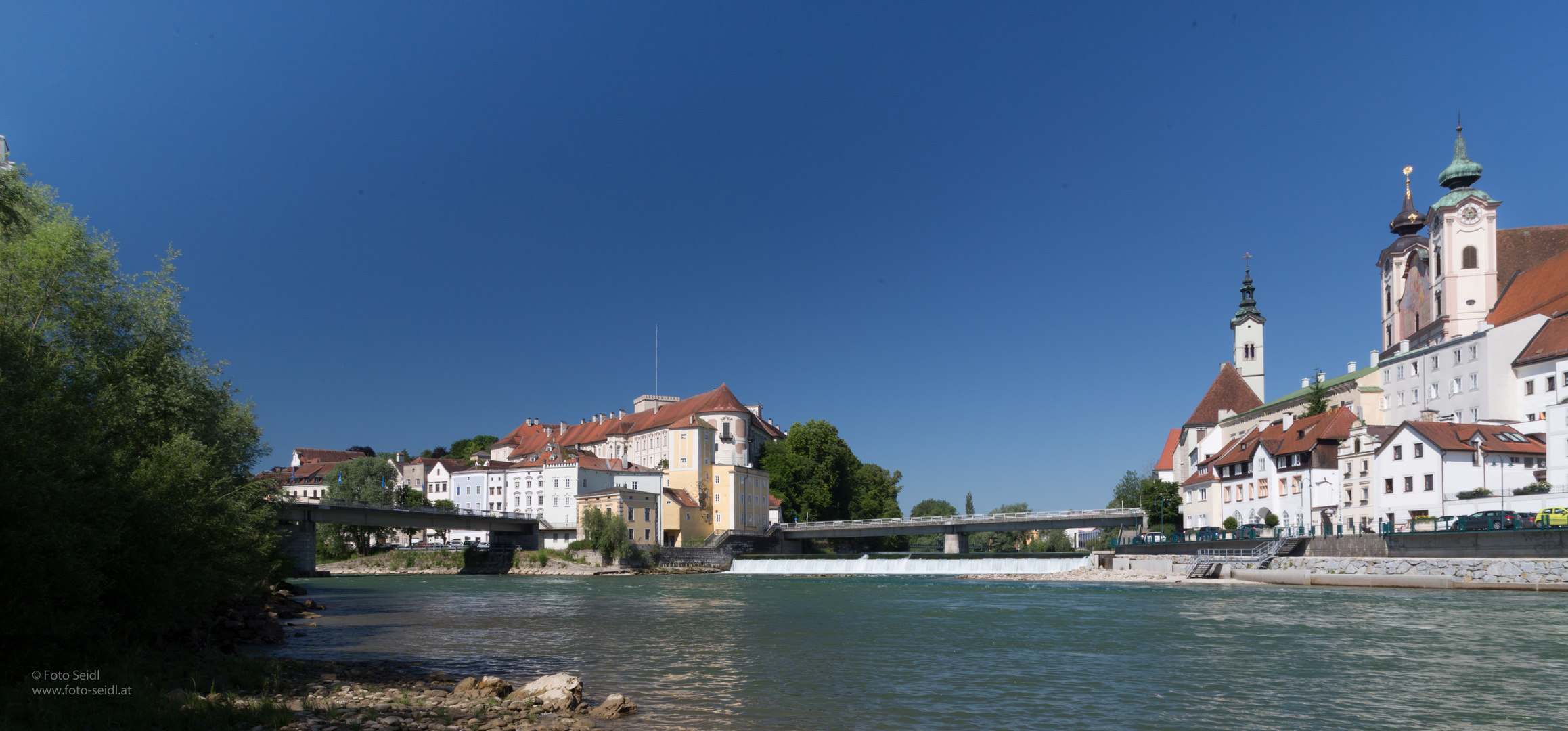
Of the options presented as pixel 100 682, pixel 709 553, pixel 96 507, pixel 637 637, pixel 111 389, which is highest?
pixel 111 389

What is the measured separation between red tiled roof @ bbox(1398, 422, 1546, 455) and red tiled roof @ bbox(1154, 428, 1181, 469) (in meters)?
52.2

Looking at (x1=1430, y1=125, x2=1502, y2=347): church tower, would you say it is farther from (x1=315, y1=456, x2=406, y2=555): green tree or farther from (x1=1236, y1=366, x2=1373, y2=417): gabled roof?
(x1=315, y1=456, x2=406, y2=555): green tree

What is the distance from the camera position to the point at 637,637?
27.1m

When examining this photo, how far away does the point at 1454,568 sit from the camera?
139 feet

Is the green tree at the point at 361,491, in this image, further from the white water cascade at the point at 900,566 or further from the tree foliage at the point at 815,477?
the tree foliage at the point at 815,477

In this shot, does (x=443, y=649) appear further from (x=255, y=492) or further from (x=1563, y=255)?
(x=1563, y=255)

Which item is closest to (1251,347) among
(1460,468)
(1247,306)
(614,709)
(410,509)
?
(1247,306)

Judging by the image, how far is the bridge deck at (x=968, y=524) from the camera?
255 ft

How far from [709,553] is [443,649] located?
203ft

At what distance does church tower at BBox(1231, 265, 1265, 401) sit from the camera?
110125mm

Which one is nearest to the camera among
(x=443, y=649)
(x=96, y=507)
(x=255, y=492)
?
(x=96, y=507)

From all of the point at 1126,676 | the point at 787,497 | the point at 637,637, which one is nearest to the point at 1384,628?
the point at 1126,676

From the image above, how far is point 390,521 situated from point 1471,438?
70.1m

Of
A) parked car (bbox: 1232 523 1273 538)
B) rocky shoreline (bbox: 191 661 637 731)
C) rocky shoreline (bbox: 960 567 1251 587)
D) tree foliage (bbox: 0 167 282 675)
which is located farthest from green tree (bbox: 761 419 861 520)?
rocky shoreline (bbox: 191 661 637 731)
